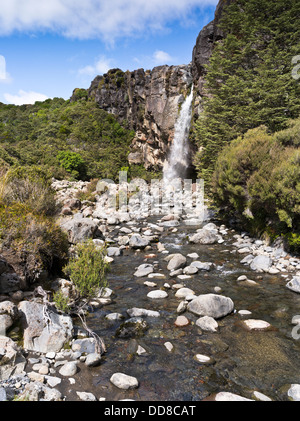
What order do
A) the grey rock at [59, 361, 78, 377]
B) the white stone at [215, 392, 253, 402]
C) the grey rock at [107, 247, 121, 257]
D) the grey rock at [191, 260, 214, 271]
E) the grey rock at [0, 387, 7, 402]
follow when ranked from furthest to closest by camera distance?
1. the grey rock at [107, 247, 121, 257]
2. the grey rock at [191, 260, 214, 271]
3. the grey rock at [59, 361, 78, 377]
4. the white stone at [215, 392, 253, 402]
5. the grey rock at [0, 387, 7, 402]

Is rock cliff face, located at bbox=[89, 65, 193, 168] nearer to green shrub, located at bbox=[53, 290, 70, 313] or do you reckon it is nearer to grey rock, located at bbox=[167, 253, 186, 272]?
grey rock, located at bbox=[167, 253, 186, 272]

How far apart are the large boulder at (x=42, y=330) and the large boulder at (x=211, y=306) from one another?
2982 mm

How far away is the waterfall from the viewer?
31312mm

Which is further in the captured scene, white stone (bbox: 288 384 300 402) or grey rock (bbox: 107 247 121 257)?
grey rock (bbox: 107 247 121 257)

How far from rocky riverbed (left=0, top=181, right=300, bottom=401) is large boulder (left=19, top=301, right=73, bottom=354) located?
17 mm

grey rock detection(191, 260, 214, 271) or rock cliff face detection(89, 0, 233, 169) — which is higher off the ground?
rock cliff face detection(89, 0, 233, 169)

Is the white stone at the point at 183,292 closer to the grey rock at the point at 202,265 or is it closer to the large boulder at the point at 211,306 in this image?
the large boulder at the point at 211,306

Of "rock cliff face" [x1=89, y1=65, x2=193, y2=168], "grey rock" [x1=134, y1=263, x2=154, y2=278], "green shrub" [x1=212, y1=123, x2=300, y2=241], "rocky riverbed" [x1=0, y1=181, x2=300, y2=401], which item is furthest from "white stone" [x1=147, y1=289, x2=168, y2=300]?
"rock cliff face" [x1=89, y1=65, x2=193, y2=168]

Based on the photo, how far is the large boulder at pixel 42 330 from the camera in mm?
4590

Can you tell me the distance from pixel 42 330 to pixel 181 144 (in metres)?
29.8

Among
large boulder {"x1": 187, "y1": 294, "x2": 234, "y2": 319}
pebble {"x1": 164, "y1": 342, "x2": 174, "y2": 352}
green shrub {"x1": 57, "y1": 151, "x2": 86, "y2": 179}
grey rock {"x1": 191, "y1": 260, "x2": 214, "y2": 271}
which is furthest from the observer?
green shrub {"x1": 57, "y1": 151, "x2": 86, "y2": 179}

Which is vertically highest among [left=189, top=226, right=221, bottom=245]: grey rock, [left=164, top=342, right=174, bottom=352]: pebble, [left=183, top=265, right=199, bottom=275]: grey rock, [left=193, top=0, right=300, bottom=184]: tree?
[left=193, top=0, right=300, bottom=184]: tree

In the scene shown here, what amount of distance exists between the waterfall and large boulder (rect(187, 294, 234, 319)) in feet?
88.1

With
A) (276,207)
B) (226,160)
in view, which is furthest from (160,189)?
(276,207)
